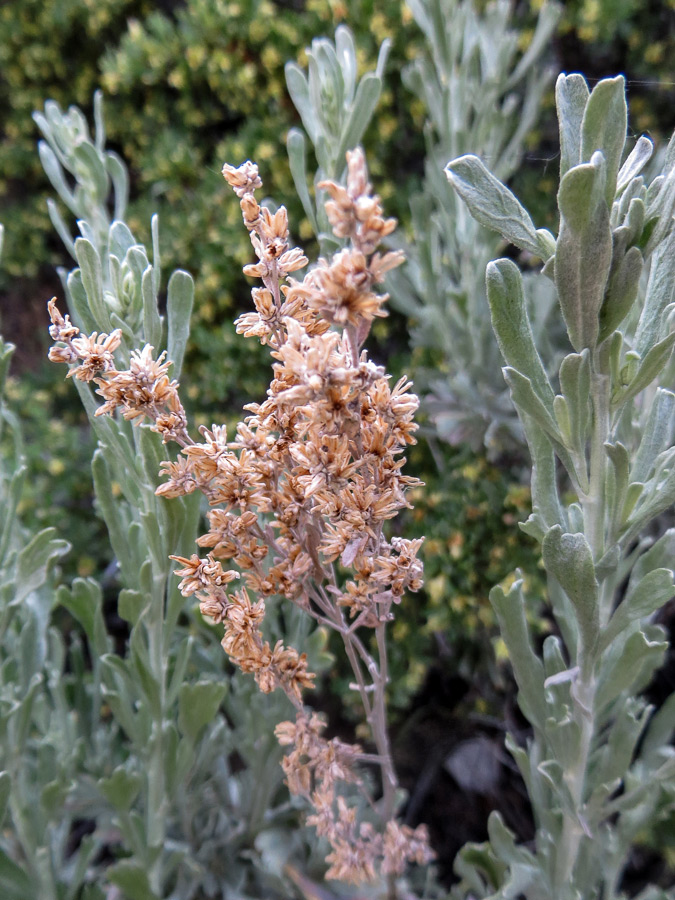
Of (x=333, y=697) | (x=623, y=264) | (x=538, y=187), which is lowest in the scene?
(x=333, y=697)

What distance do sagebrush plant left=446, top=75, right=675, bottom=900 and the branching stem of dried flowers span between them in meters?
0.16

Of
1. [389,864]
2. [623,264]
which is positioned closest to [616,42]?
[623,264]

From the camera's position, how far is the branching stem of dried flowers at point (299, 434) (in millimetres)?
557

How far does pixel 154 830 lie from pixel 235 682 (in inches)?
10.6

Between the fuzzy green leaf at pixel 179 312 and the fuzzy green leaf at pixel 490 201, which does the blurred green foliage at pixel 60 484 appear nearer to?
the fuzzy green leaf at pixel 179 312

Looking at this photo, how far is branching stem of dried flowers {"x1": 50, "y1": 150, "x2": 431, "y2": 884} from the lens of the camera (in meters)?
0.56

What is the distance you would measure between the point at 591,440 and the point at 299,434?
0.35 meters

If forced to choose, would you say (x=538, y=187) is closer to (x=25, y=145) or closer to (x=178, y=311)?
(x=178, y=311)

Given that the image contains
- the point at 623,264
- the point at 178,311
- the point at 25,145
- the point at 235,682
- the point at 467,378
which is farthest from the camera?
the point at 25,145

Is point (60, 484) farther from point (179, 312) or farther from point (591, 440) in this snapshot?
point (591, 440)

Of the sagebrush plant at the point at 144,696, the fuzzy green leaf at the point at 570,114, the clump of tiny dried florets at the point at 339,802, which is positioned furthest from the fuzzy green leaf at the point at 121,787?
the fuzzy green leaf at the point at 570,114

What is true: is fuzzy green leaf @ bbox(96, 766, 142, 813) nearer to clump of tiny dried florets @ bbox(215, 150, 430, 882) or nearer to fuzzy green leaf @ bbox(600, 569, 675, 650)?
clump of tiny dried florets @ bbox(215, 150, 430, 882)

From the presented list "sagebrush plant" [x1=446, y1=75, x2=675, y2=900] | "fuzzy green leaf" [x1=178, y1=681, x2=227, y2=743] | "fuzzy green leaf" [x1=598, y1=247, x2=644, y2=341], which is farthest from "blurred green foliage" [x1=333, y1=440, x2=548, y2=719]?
"fuzzy green leaf" [x1=598, y1=247, x2=644, y2=341]

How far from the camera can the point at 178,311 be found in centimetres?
88
